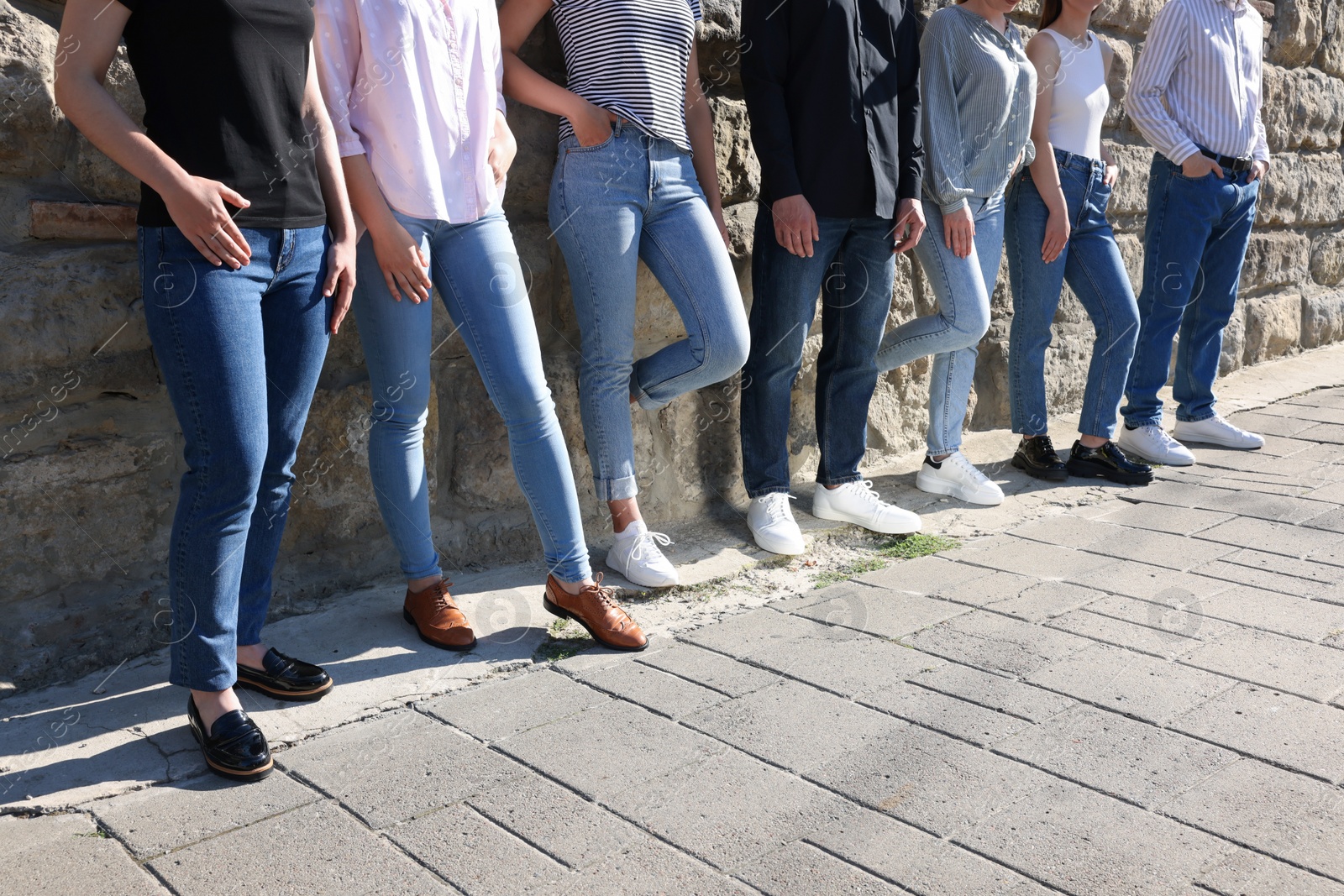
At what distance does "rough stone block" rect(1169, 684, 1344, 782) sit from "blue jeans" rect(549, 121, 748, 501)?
1411 mm

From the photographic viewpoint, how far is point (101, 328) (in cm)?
248

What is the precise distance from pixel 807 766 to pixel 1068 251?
2.67 m

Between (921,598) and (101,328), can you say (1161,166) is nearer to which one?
(921,598)

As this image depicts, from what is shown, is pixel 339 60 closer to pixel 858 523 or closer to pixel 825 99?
pixel 825 99

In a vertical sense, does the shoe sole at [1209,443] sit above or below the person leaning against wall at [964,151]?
below

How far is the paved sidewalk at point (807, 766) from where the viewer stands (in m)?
1.82

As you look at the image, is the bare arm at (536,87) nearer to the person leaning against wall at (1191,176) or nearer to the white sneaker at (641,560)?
the white sneaker at (641,560)

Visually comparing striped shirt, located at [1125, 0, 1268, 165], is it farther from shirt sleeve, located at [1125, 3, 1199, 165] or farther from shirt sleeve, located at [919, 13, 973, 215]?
shirt sleeve, located at [919, 13, 973, 215]

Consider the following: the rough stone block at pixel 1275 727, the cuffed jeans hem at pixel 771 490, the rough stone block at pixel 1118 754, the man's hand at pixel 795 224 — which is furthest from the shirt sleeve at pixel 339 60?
the rough stone block at pixel 1275 727

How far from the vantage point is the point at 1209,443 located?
4703 mm

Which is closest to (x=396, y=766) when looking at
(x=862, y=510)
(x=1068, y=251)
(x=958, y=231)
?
(x=862, y=510)

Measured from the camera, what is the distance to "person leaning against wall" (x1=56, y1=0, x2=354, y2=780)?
1991 millimetres

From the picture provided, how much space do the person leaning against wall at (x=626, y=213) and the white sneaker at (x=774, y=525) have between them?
1.35 ft

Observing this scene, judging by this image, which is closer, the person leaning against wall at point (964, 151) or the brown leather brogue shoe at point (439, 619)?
the brown leather brogue shoe at point (439, 619)
